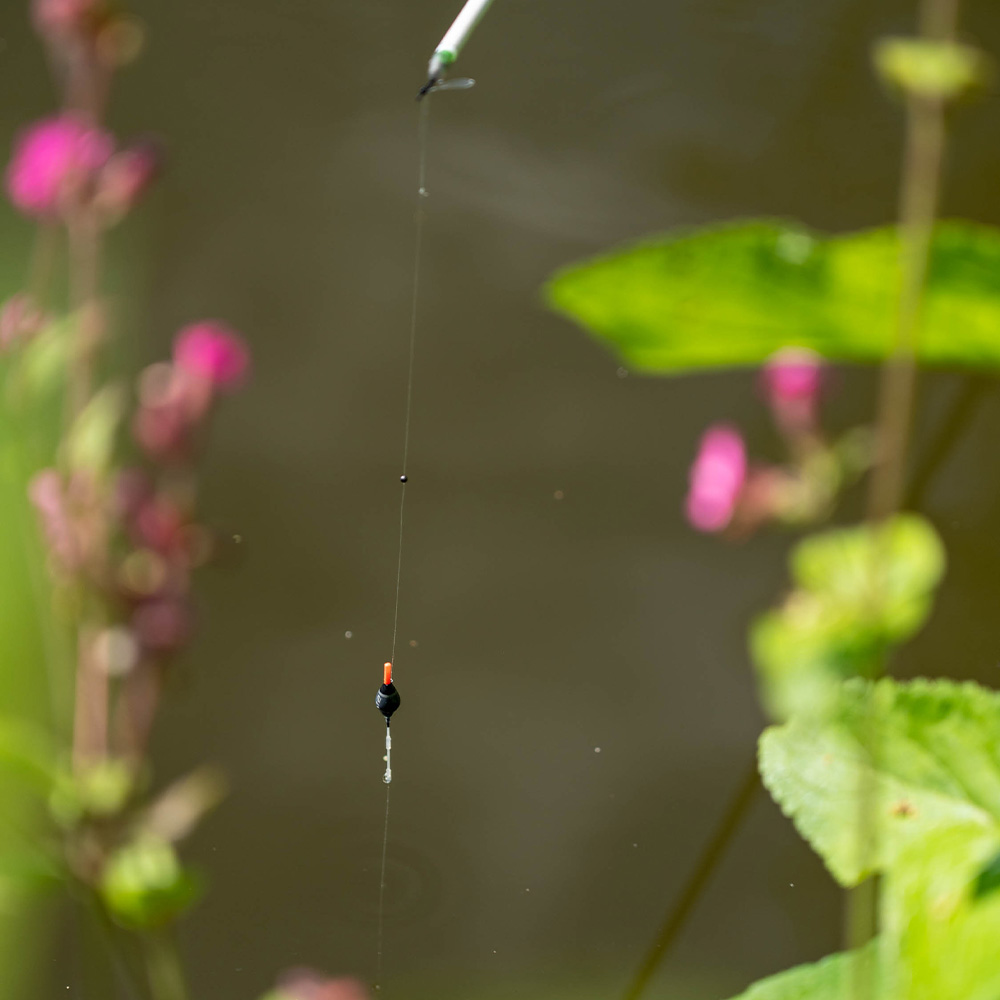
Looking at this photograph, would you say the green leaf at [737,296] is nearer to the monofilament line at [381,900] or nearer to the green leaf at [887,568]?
the green leaf at [887,568]

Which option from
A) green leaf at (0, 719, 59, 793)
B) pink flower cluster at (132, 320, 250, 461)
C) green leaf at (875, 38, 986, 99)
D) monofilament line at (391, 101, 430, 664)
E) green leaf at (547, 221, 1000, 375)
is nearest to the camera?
green leaf at (547, 221, 1000, 375)

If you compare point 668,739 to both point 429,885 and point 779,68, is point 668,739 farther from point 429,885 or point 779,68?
point 779,68

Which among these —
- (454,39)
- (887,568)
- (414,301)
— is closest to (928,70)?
(454,39)

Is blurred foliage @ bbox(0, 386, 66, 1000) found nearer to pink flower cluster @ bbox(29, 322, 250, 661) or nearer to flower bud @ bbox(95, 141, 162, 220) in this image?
pink flower cluster @ bbox(29, 322, 250, 661)

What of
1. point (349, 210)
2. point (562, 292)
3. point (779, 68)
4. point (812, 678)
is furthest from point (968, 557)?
point (562, 292)

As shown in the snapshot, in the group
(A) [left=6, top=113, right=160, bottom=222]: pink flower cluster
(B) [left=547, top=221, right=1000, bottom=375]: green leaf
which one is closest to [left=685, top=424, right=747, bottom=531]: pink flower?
(A) [left=6, top=113, right=160, bottom=222]: pink flower cluster

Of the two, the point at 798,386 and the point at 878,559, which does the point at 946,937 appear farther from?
the point at 798,386

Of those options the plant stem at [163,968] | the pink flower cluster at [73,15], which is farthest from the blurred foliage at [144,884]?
the pink flower cluster at [73,15]
